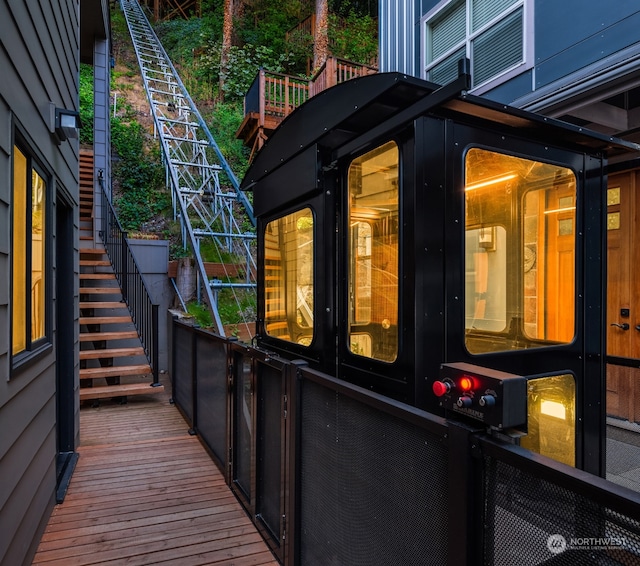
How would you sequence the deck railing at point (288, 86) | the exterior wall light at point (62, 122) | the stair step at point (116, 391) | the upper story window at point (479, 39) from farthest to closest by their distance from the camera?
the deck railing at point (288, 86) → the stair step at point (116, 391) → the upper story window at point (479, 39) → the exterior wall light at point (62, 122)

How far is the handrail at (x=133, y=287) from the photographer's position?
20.0 ft

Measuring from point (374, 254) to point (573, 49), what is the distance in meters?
3.46

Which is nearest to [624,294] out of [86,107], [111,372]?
[111,372]

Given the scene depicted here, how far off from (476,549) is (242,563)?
172 centimetres

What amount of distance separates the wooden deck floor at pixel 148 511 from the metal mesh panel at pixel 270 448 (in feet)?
0.69

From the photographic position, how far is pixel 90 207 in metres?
9.30

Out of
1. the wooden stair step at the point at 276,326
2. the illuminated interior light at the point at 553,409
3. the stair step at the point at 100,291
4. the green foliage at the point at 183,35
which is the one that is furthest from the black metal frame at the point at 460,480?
the green foliage at the point at 183,35

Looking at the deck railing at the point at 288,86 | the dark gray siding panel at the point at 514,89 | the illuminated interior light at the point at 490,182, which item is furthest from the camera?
the deck railing at the point at 288,86

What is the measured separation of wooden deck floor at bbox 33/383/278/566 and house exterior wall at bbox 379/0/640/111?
3.80m

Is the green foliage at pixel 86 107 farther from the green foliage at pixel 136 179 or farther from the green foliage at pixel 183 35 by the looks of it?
the green foliage at pixel 183 35

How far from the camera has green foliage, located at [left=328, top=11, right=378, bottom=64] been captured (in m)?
15.7

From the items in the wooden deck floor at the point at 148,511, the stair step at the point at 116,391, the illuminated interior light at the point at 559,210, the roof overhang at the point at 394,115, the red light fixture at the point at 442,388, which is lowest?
the wooden deck floor at the point at 148,511

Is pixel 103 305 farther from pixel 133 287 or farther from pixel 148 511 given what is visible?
pixel 148 511

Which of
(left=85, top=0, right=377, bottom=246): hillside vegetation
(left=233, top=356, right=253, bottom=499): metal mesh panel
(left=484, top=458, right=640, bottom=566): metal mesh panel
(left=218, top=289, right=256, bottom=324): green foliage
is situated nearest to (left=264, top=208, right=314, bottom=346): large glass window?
(left=233, top=356, right=253, bottom=499): metal mesh panel
